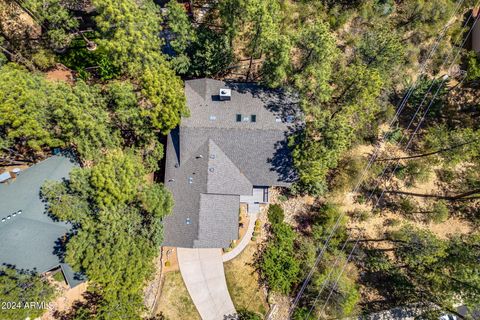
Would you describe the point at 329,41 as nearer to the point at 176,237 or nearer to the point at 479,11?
the point at 176,237

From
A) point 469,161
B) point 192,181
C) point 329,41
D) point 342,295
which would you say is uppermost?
point 329,41

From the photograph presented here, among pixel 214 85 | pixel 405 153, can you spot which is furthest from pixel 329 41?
pixel 405 153

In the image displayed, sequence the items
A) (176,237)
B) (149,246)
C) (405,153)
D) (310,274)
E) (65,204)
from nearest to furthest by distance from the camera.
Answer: (65,204), (149,246), (176,237), (310,274), (405,153)

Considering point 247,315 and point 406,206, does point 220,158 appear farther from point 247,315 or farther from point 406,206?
point 406,206

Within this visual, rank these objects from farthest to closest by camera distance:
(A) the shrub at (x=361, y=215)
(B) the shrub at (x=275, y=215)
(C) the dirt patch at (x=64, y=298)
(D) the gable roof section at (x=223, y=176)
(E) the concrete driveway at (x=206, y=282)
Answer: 1. (A) the shrub at (x=361, y=215)
2. (B) the shrub at (x=275, y=215)
3. (E) the concrete driveway at (x=206, y=282)
4. (D) the gable roof section at (x=223, y=176)
5. (C) the dirt patch at (x=64, y=298)

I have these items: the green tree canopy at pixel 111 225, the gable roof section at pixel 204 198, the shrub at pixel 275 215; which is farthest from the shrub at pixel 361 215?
the green tree canopy at pixel 111 225

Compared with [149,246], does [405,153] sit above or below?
above

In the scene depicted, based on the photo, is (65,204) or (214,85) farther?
(214,85)

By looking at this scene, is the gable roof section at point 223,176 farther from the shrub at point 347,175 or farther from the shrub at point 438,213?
the shrub at point 438,213

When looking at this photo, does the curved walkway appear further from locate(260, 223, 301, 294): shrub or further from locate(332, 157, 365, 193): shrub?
locate(332, 157, 365, 193): shrub
